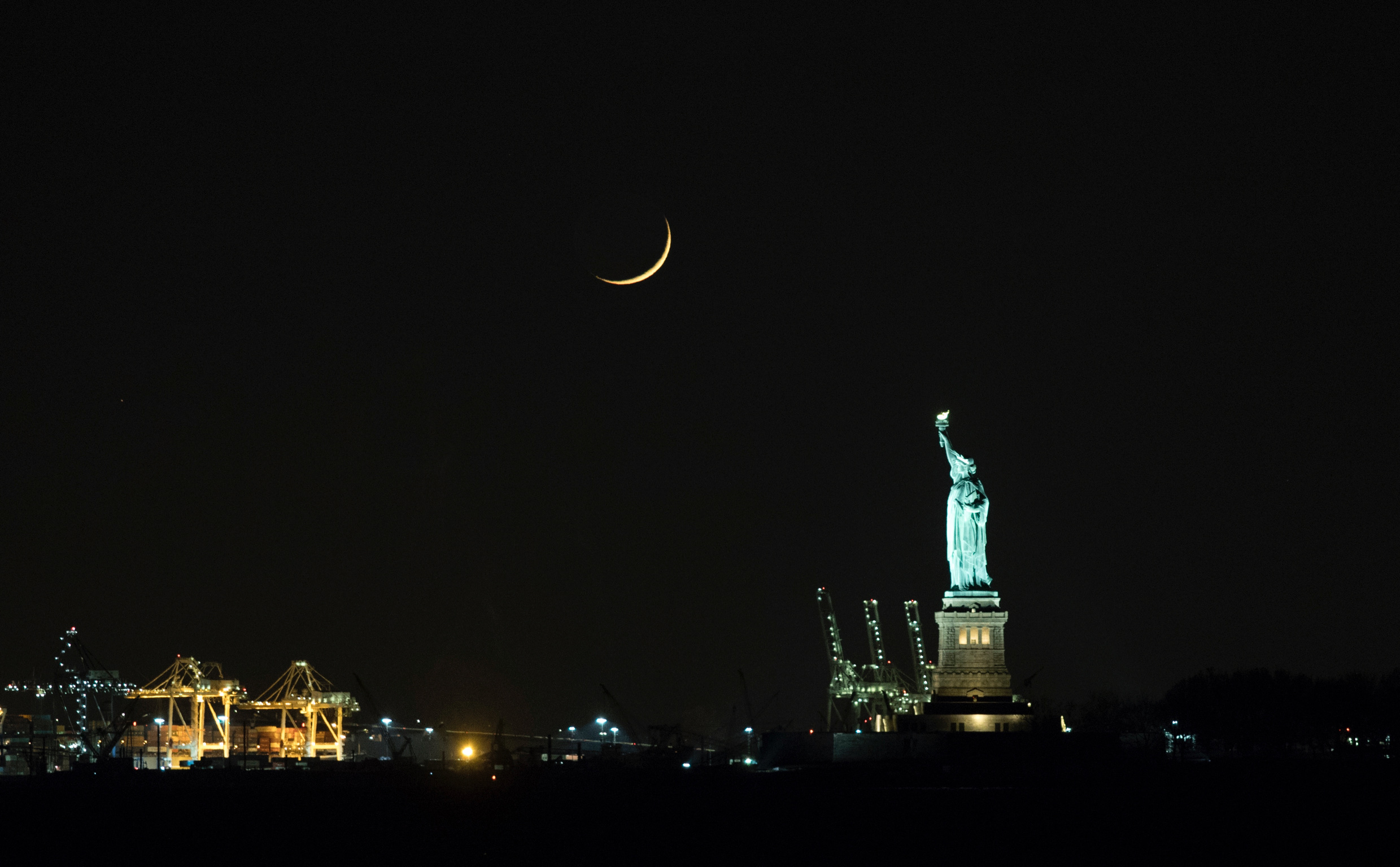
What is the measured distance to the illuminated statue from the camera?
327 feet

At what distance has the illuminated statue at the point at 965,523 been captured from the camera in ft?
327

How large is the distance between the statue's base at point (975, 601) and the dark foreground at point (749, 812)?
11.4 meters

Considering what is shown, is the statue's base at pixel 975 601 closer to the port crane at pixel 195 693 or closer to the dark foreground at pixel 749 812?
the dark foreground at pixel 749 812

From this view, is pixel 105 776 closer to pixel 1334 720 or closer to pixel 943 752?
pixel 943 752

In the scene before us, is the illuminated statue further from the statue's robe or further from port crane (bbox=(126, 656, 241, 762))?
port crane (bbox=(126, 656, 241, 762))

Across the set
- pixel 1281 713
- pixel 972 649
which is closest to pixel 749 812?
pixel 972 649

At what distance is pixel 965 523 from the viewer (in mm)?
100688

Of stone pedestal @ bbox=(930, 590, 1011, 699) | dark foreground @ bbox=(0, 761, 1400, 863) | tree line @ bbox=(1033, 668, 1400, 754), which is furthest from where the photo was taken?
tree line @ bbox=(1033, 668, 1400, 754)

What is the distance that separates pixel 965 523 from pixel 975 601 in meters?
5.35

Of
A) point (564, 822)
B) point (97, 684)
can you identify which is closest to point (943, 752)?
point (564, 822)

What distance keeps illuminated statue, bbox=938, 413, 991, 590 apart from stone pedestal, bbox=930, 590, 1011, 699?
1219 millimetres

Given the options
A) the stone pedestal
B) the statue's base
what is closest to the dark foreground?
the stone pedestal

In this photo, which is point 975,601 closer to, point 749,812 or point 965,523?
point 965,523

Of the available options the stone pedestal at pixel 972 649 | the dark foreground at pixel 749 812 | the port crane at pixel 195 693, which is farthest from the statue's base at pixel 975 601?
the port crane at pixel 195 693
